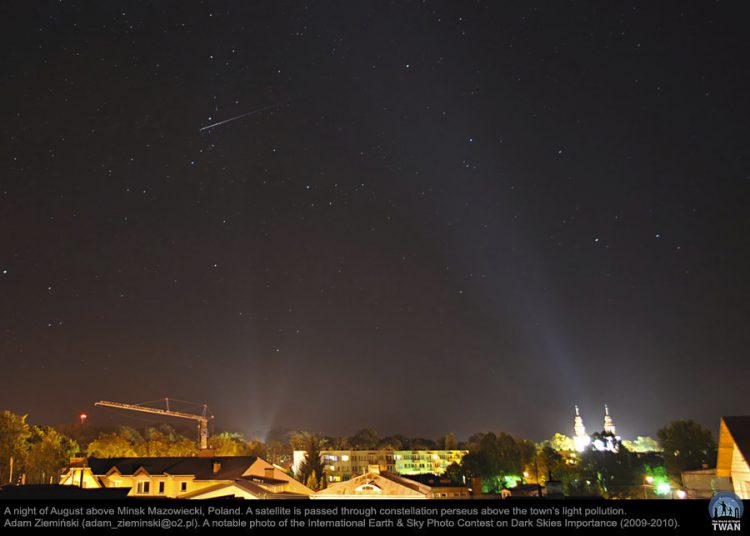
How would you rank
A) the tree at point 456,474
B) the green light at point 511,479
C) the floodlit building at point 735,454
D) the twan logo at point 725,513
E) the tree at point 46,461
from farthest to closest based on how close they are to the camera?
the green light at point 511,479
the tree at point 456,474
the tree at point 46,461
the floodlit building at point 735,454
the twan logo at point 725,513

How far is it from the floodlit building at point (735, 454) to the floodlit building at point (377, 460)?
11139 centimetres

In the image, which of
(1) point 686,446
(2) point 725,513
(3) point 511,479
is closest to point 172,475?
(2) point 725,513

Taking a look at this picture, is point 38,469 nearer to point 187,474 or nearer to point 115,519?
point 187,474

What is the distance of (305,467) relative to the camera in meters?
105

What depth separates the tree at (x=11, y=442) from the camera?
92.2m

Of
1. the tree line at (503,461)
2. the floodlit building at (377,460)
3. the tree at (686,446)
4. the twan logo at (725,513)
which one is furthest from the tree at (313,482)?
the twan logo at (725,513)

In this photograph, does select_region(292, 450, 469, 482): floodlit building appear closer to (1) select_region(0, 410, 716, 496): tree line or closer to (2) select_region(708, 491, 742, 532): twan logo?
(1) select_region(0, 410, 716, 496): tree line

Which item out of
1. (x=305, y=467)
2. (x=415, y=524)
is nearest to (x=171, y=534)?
(x=415, y=524)

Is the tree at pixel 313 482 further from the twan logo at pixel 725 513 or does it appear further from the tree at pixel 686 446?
the twan logo at pixel 725 513

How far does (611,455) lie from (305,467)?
58.5 metres

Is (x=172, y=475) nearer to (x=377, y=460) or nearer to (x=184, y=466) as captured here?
(x=184, y=466)

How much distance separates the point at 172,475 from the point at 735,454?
55742mm

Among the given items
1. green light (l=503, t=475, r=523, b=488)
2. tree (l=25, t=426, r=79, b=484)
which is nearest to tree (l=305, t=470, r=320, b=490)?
tree (l=25, t=426, r=79, b=484)

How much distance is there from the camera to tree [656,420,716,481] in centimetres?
10362
